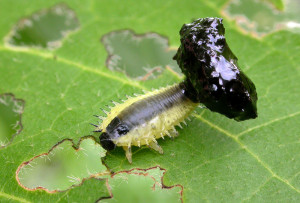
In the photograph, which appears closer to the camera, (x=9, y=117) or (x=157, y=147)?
(x=157, y=147)

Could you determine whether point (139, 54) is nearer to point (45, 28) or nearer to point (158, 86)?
point (158, 86)

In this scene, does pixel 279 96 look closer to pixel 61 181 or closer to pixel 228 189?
pixel 228 189

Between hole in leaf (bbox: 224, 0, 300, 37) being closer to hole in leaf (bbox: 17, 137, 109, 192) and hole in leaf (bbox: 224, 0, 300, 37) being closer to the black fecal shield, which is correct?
the black fecal shield

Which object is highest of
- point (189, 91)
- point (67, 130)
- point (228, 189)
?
point (189, 91)

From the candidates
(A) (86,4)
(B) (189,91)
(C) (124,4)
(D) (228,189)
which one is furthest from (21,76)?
(D) (228,189)

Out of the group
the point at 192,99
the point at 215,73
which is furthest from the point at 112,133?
the point at 215,73
